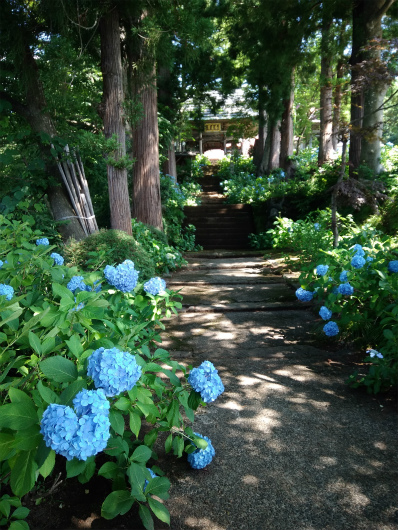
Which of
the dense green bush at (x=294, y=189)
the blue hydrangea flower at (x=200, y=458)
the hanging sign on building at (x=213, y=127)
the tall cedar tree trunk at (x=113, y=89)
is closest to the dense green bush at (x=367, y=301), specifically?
the blue hydrangea flower at (x=200, y=458)

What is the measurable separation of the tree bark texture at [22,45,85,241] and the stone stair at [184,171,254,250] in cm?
625

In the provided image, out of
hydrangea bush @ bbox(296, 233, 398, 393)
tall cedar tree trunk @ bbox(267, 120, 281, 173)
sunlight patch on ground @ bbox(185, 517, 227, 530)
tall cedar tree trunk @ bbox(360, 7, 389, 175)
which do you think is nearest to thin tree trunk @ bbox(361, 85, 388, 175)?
tall cedar tree trunk @ bbox(360, 7, 389, 175)

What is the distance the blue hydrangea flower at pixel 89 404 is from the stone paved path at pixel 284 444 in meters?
0.82

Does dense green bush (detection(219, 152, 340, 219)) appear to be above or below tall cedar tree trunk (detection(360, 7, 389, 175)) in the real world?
below

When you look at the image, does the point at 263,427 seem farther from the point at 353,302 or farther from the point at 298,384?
the point at 353,302

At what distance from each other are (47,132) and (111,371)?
5607 mm

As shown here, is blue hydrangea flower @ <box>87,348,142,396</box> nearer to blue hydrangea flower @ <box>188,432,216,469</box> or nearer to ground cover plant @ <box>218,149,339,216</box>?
blue hydrangea flower @ <box>188,432,216,469</box>

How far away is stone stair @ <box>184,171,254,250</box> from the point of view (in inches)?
479

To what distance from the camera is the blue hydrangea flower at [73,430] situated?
1.04 m

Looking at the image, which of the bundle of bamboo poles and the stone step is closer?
the bundle of bamboo poles

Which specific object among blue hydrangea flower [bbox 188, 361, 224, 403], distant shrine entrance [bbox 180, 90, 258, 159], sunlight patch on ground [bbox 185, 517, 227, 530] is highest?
distant shrine entrance [bbox 180, 90, 258, 159]

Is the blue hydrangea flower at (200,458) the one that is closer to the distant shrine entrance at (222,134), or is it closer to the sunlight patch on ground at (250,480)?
the sunlight patch on ground at (250,480)

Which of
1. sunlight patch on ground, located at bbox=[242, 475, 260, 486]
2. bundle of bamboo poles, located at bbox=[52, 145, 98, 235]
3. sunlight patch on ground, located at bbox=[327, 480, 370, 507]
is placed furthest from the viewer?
bundle of bamboo poles, located at bbox=[52, 145, 98, 235]

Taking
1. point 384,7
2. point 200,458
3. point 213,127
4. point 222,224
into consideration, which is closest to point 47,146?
point 200,458
